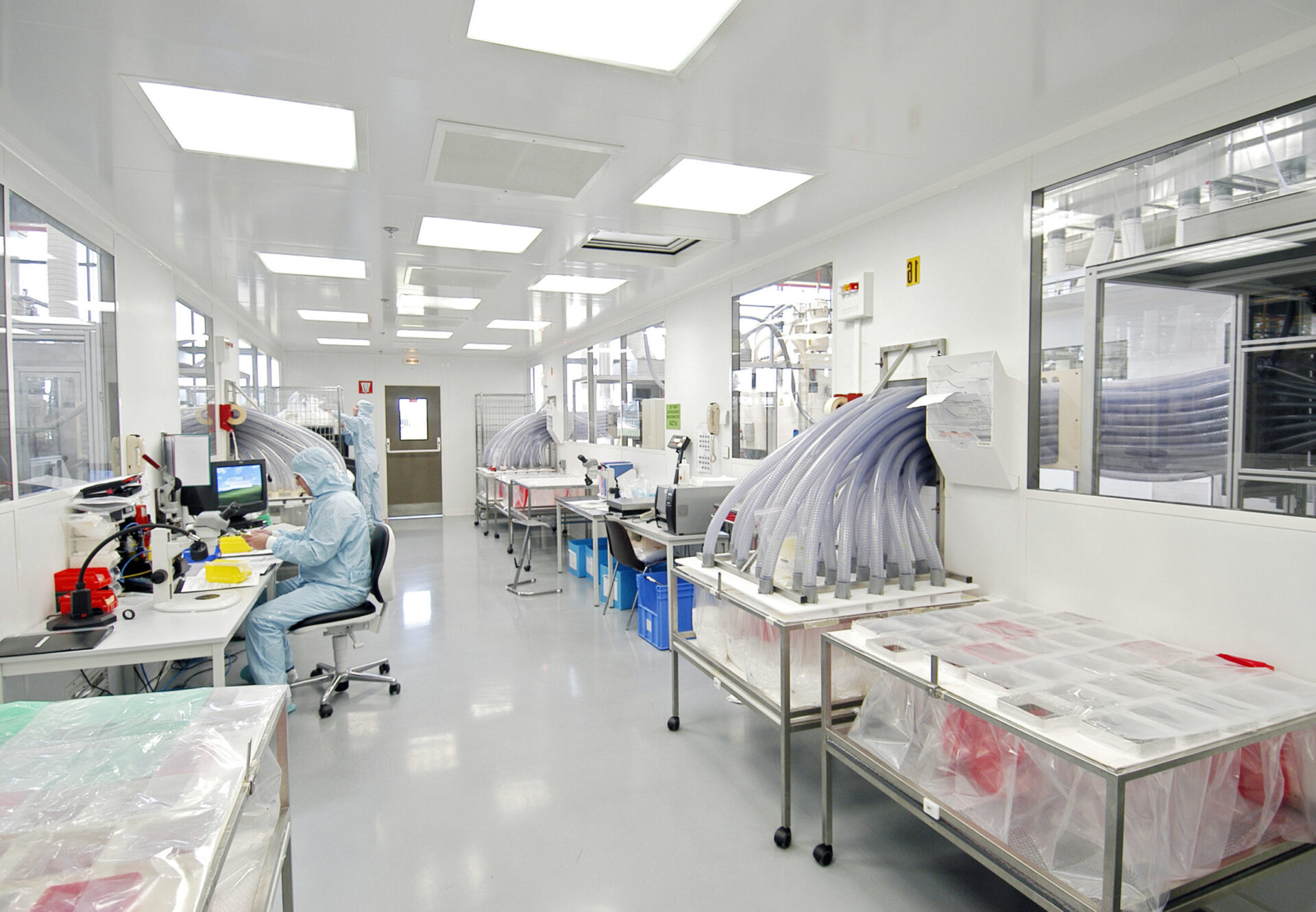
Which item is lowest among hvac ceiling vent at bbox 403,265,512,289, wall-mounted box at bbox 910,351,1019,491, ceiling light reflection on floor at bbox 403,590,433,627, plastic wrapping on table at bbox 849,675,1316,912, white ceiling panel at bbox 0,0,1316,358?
ceiling light reflection on floor at bbox 403,590,433,627

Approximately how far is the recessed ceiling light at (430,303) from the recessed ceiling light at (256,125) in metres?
2.82

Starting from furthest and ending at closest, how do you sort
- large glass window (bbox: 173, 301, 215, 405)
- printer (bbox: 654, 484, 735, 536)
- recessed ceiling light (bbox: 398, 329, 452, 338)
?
1. recessed ceiling light (bbox: 398, 329, 452, 338)
2. large glass window (bbox: 173, 301, 215, 405)
3. printer (bbox: 654, 484, 735, 536)

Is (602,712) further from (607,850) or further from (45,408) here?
(45,408)

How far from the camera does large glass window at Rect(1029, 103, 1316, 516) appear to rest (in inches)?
71.7

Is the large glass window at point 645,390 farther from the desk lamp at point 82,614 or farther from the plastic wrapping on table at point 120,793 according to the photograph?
the plastic wrapping on table at point 120,793

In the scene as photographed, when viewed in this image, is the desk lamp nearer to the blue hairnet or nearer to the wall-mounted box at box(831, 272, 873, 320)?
the blue hairnet

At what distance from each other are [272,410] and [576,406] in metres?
3.62

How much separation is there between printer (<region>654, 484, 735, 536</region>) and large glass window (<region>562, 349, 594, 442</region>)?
3833 millimetres

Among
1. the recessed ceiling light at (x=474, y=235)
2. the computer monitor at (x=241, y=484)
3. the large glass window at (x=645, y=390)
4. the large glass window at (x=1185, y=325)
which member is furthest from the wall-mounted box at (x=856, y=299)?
the computer monitor at (x=241, y=484)

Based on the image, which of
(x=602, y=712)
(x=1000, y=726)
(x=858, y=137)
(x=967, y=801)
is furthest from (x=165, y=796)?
(x=858, y=137)

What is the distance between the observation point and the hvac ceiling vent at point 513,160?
2.39m

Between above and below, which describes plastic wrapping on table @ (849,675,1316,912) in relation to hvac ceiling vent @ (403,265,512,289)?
below

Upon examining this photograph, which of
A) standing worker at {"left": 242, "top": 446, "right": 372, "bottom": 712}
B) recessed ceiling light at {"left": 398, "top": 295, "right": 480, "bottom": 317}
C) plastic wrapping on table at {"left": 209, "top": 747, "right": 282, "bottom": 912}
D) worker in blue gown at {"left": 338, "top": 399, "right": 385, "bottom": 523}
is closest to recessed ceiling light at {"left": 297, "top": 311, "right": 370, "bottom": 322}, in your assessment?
recessed ceiling light at {"left": 398, "top": 295, "right": 480, "bottom": 317}

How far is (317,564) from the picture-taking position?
3.47 m
